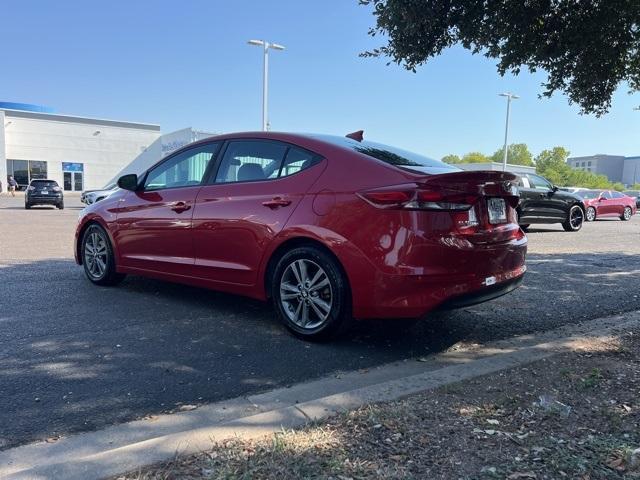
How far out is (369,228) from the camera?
3889 millimetres

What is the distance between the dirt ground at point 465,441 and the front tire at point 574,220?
1281 cm

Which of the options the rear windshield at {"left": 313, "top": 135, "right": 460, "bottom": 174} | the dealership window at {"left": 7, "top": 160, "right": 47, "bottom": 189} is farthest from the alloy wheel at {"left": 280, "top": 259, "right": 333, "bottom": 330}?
the dealership window at {"left": 7, "top": 160, "right": 47, "bottom": 189}

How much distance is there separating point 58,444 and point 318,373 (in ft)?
5.47

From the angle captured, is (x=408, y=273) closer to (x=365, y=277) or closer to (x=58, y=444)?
(x=365, y=277)

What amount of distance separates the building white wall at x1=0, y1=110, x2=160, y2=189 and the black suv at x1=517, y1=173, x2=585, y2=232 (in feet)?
138

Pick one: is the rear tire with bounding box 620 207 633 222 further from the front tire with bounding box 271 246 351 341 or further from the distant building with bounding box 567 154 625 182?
the distant building with bounding box 567 154 625 182

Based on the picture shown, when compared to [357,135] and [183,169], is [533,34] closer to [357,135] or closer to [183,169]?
[357,135]

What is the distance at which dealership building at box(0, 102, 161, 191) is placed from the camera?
44219 millimetres

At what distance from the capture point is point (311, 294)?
427 centimetres

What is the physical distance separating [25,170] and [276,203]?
155 feet

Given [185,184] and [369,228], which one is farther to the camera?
[185,184]

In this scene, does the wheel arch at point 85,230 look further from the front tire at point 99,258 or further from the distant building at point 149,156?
the distant building at point 149,156

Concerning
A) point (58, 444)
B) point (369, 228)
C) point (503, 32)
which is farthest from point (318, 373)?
point (503, 32)

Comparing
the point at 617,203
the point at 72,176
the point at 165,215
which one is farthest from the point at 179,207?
the point at 72,176
